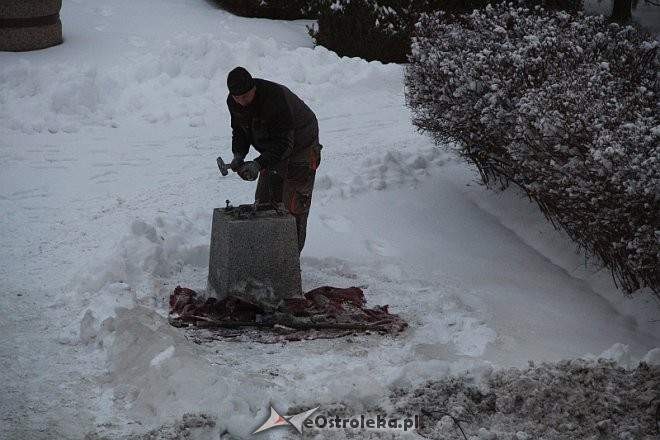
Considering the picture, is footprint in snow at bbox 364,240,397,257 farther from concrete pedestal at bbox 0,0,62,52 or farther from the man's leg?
concrete pedestal at bbox 0,0,62,52

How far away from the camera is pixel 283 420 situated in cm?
425

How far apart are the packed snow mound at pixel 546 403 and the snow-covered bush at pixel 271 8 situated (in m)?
10.9

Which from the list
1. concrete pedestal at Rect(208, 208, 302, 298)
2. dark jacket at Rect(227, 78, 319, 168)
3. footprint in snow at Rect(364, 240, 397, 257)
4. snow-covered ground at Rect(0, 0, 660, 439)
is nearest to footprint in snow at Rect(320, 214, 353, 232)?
snow-covered ground at Rect(0, 0, 660, 439)

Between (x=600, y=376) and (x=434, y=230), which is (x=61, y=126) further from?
(x=600, y=376)

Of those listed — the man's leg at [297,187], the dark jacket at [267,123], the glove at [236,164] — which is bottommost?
the man's leg at [297,187]

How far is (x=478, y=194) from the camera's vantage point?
8.51m

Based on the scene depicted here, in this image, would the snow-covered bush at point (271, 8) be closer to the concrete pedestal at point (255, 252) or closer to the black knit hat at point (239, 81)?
the black knit hat at point (239, 81)

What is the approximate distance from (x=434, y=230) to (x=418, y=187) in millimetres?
838

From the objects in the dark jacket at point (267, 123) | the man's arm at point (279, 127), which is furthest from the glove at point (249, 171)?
the man's arm at point (279, 127)

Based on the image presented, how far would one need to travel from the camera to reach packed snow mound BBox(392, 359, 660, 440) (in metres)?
4.25

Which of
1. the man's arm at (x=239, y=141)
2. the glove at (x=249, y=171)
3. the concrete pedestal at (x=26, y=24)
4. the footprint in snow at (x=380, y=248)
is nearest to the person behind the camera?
the glove at (x=249, y=171)

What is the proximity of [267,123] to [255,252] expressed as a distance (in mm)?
854

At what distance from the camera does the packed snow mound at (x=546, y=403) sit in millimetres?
4254

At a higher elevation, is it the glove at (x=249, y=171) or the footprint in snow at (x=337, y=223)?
the glove at (x=249, y=171)
